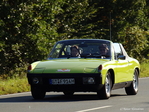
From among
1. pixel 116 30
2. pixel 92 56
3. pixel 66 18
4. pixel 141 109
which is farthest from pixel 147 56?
pixel 141 109

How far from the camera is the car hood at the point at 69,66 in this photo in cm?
1303

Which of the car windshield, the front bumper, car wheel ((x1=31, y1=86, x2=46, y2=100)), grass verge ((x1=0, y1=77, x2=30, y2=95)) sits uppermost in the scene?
the car windshield

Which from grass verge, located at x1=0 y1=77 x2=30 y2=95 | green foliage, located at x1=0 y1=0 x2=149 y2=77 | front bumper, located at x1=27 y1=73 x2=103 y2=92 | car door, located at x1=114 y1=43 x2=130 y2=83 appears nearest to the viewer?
front bumper, located at x1=27 y1=73 x2=103 y2=92

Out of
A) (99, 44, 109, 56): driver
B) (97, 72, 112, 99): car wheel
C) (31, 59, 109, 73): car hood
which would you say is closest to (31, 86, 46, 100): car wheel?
(31, 59, 109, 73): car hood

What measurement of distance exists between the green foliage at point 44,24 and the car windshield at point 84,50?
897 centimetres

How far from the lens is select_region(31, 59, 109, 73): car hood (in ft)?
42.8

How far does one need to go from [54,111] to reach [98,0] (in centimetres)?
2314

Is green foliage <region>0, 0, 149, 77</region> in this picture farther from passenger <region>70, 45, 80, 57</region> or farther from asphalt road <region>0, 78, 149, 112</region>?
asphalt road <region>0, 78, 149, 112</region>

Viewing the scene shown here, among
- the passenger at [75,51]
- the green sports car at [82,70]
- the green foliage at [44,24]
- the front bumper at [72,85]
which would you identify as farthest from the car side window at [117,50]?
the green foliage at [44,24]

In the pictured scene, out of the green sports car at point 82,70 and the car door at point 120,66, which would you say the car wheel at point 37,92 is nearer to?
the green sports car at point 82,70

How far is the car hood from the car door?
0.67 metres

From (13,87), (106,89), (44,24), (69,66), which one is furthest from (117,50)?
(44,24)

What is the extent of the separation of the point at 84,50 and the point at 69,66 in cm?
138

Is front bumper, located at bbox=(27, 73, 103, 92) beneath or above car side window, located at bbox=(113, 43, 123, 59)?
beneath
